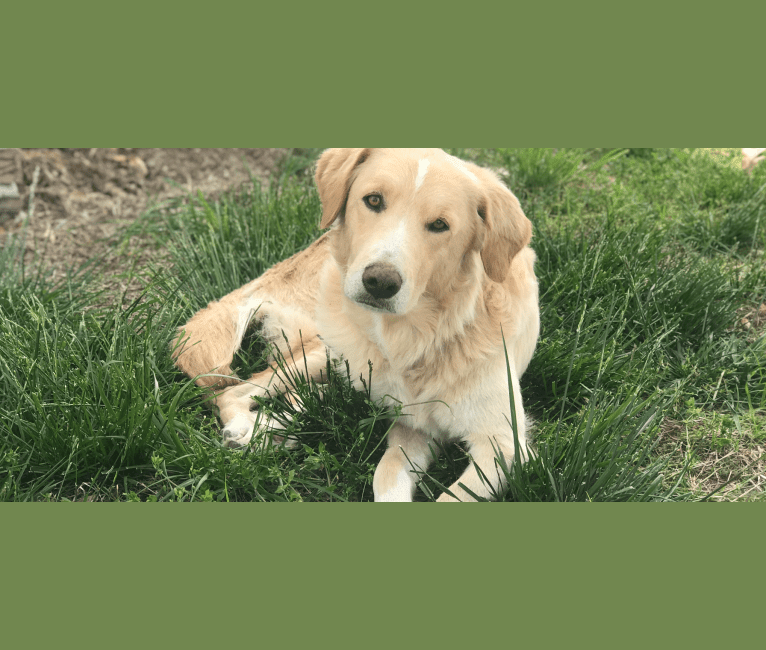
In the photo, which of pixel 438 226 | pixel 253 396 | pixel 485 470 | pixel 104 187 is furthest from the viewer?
Result: pixel 104 187

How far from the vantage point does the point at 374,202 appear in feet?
8.51

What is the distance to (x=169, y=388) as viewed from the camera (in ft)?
9.87

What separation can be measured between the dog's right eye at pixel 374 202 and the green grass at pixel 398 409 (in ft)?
2.80

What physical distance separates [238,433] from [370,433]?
690mm

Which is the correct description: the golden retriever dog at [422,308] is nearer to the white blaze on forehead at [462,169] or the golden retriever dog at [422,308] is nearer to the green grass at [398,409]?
the white blaze on forehead at [462,169]

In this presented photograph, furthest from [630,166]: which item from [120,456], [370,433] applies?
[120,456]

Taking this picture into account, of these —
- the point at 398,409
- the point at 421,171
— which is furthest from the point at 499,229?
the point at 398,409

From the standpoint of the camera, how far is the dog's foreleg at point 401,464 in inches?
105

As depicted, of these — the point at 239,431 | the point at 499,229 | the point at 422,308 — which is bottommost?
the point at 239,431

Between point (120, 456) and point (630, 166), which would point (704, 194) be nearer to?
point (630, 166)

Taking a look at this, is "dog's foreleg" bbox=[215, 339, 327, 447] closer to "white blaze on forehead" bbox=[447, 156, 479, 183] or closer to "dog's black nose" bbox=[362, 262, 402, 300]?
"dog's black nose" bbox=[362, 262, 402, 300]

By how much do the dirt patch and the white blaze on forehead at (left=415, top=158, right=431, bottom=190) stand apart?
2.63 meters

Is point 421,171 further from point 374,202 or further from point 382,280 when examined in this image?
point 382,280

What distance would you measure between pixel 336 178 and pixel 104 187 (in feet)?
10.9
